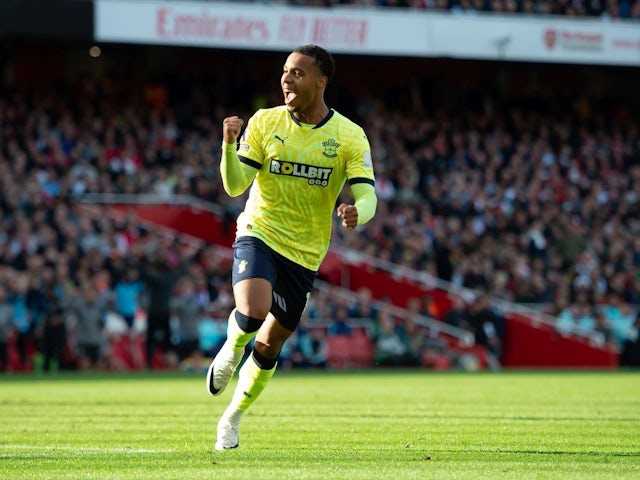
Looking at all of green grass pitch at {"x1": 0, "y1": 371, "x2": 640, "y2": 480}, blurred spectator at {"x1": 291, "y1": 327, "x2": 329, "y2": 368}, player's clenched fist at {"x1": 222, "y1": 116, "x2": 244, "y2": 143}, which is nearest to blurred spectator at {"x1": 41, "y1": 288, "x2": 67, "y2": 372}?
green grass pitch at {"x1": 0, "y1": 371, "x2": 640, "y2": 480}

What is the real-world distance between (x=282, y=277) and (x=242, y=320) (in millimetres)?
516

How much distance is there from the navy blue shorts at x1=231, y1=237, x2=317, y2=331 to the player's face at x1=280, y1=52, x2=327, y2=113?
96 cm

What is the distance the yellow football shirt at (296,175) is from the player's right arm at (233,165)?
10 centimetres

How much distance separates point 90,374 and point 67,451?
14.3 metres

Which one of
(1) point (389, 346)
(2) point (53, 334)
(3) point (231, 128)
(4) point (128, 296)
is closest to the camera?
(3) point (231, 128)

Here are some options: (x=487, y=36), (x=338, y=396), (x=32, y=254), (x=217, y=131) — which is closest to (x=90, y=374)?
(x=32, y=254)

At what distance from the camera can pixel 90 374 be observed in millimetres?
22156

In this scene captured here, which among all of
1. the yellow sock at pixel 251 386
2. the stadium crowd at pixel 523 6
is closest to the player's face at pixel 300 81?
the yellow sock at pixel 251 386

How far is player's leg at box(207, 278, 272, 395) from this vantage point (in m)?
8.09

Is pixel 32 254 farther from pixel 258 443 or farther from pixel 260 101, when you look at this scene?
pixel 258 443

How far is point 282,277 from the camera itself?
27.9 feet

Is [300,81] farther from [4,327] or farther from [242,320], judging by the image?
[4,327]

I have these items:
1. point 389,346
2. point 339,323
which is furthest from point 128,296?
point 389,346

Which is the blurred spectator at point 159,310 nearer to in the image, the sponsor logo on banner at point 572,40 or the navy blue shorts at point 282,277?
the navy blue shorts at point 282,277
